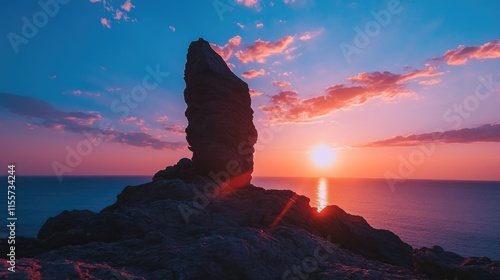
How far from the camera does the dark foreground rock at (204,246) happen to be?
12859mm

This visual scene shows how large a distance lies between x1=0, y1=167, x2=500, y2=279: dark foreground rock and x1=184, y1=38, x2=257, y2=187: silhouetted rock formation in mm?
5083

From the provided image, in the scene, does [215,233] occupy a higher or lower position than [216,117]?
lower

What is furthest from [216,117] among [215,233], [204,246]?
[204,246]

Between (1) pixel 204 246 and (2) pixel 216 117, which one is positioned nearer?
(1) pixel 204 246

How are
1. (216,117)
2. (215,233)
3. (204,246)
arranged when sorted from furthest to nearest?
(216,117) → (215,233) → (204,246)

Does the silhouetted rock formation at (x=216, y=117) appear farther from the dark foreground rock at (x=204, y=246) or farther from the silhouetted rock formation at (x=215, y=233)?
the dark foreground rock at (x=204, y=246)

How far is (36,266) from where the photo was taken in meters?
Result: 9.34

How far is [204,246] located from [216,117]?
2302cm

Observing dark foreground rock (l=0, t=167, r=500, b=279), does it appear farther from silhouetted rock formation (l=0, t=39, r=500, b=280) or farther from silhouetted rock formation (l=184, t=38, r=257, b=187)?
silhouetted rock formation (l=184, t=38, r=257, b=187)

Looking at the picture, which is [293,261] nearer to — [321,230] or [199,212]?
[199,212]

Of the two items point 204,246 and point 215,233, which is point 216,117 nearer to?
point 215,233

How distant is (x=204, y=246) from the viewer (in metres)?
14.7

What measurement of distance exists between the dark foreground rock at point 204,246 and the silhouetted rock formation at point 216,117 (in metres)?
5.08

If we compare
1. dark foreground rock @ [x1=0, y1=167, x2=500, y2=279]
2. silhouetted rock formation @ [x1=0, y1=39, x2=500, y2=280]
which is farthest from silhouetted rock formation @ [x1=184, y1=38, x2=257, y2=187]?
dark foreground rock @ [x1=0, y1=167, x2=500, y2=279]
